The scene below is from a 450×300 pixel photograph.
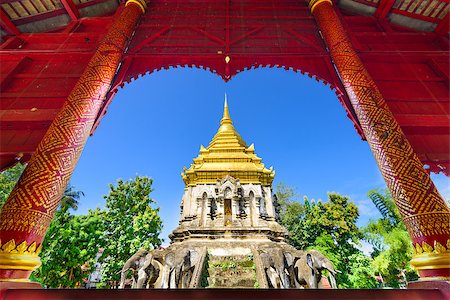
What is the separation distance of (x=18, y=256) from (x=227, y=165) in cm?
1103

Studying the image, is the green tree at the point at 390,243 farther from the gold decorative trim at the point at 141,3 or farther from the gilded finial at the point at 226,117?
the gold decorative trim at the point at 141,3

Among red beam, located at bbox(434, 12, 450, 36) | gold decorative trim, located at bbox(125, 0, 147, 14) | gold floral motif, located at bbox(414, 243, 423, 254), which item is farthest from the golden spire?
gold floral motif, located at bbox(414, 243, 423, 254)

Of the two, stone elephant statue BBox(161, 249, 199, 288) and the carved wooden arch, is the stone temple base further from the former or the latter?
the carved wooden arch

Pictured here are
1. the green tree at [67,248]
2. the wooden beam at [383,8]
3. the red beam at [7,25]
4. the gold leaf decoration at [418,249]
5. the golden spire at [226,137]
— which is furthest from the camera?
the golden spire at [226,137]

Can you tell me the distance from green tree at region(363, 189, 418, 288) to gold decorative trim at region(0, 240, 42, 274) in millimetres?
16359

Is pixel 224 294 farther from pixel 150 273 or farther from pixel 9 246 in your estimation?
pixel 150 273

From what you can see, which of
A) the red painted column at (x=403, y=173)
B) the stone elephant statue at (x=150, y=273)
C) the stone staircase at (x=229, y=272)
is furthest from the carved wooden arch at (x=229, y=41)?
the stone staircase at (x=229, y=272)

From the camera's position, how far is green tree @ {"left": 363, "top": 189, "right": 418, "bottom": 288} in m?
14.3

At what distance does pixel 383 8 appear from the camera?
173 inches

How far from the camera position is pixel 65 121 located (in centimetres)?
298

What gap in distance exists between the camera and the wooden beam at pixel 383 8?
4.24m

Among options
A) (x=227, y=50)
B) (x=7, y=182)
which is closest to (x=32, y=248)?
(x=227, y=50)

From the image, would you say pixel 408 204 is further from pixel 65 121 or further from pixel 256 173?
pixel 256 173

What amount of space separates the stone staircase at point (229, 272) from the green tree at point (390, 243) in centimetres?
1004
